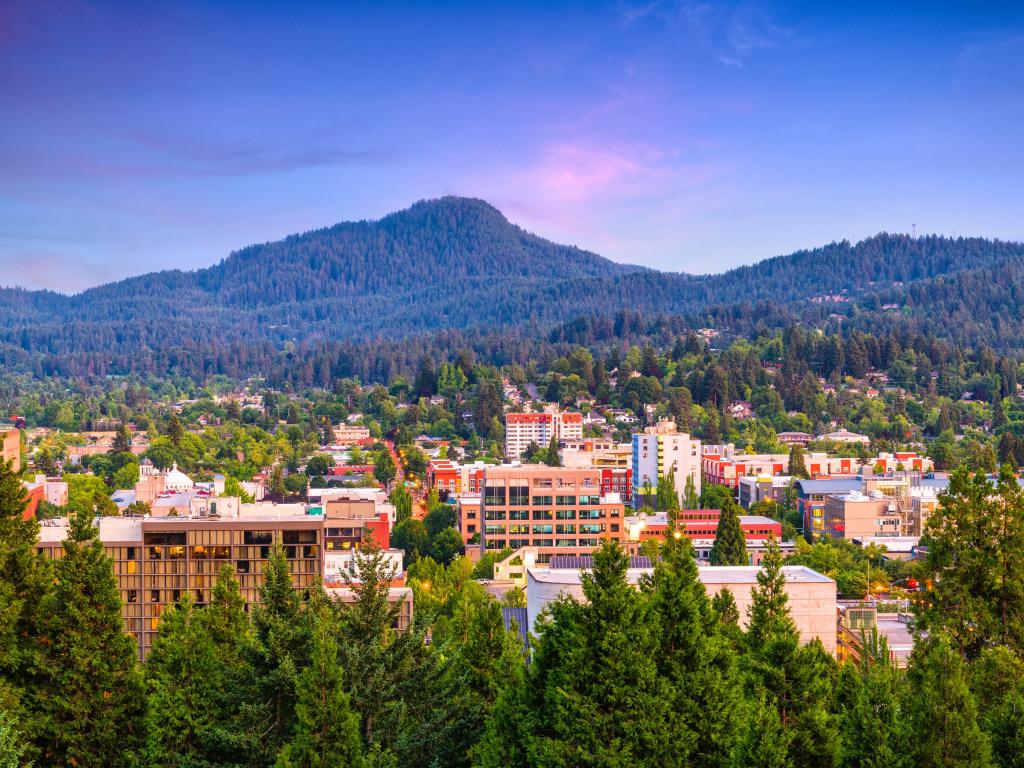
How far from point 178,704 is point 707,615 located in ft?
31.4

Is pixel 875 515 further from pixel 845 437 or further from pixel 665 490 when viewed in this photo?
pixel 845 437

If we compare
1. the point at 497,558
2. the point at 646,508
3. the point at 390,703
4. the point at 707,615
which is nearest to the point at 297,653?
the point at 390,703

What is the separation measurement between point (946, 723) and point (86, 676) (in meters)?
15.0

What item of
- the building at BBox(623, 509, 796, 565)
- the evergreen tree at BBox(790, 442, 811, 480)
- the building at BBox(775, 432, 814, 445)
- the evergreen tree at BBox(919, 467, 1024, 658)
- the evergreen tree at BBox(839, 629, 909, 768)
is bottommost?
the building at BBox(623, 509, 796, 565)

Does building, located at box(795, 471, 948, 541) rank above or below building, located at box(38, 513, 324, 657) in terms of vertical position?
below

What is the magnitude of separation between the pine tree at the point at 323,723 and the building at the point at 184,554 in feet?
81.1

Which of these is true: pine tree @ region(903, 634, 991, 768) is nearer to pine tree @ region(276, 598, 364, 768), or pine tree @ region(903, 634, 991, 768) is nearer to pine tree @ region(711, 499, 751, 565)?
pine tree @ region(276, 598, 364, 768)

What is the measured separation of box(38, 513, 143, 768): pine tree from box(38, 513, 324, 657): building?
20573 millimetres

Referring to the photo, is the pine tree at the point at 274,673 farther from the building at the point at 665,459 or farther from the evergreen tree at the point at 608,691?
the building at the point at 665,459

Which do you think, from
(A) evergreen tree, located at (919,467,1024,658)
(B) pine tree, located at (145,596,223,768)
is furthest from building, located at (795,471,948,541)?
(B) pine tree, located at (145,596,223,768)

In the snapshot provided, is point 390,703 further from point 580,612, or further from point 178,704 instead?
point 580,612

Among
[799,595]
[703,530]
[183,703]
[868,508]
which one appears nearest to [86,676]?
[183,703]

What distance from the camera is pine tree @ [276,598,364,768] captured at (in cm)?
1920

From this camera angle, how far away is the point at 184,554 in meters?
44.7
